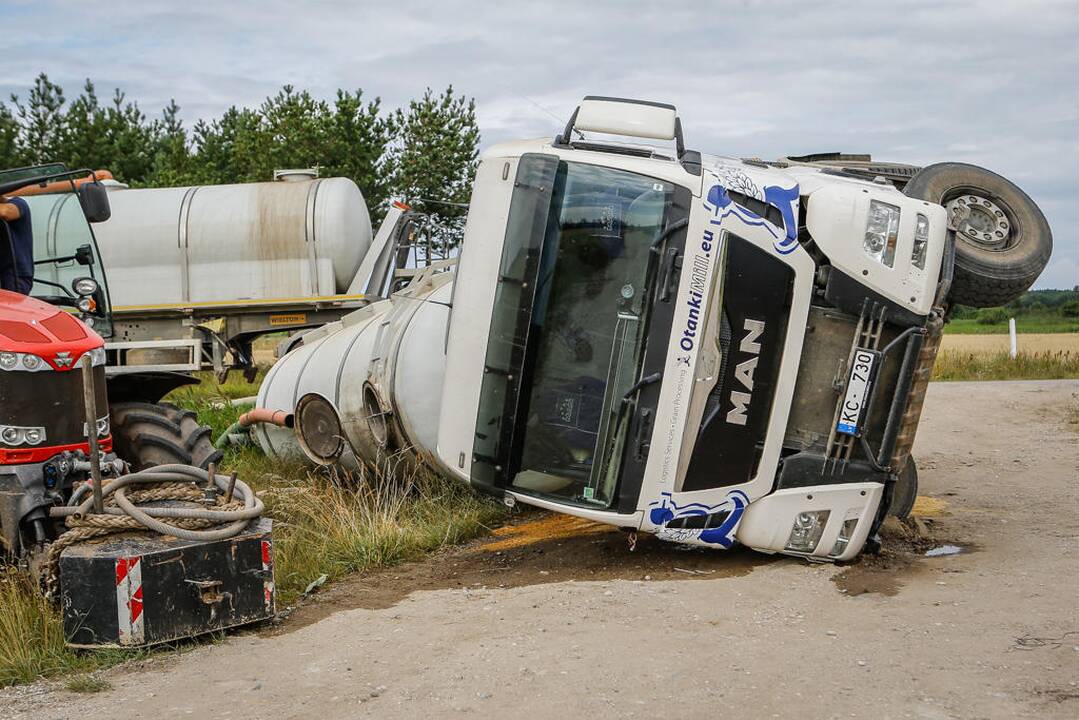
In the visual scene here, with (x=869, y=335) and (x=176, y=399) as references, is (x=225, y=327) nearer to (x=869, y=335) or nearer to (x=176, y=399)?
(x=176, y=399)

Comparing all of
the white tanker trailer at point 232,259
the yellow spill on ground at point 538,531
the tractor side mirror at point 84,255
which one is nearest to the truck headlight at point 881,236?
the yellow spill on ground at point 538,531

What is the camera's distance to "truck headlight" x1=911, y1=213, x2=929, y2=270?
6.45m

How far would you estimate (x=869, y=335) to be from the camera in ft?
21.2

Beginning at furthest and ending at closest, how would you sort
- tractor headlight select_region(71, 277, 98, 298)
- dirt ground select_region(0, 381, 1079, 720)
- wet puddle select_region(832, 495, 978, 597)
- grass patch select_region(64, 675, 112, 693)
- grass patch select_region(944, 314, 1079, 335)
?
grass patch select_region(944, 314, 1079, 335)
tractor headlight select_region(71, 277, 98, 298)
wet puddle select_region(832, 495, 978, 597)
grass patch select_region(64, 675, 112, 693)
dirt ground select_region(0, 381, 1079, 720)

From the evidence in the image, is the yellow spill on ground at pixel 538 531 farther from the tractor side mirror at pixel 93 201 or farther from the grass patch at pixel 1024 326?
the grass patch at pixel 1024 326

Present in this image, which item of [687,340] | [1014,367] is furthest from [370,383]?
[1014,367]

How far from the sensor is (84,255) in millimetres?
7922

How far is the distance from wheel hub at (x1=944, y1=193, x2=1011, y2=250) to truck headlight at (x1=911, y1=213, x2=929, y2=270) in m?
1.08

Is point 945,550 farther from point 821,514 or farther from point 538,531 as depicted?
point 538,531

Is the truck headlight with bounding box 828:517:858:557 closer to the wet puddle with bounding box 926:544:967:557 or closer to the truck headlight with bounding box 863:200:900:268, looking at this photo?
the wet puddle with bounding box 926:544:967:557

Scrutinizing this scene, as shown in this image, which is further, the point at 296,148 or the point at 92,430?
the point at 296,148

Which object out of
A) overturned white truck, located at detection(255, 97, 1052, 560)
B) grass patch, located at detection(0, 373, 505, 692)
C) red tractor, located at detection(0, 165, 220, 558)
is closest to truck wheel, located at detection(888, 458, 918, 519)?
overturned white truck, located at detection(255, 97, 1052, 560)

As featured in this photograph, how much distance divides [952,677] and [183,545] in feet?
11.5

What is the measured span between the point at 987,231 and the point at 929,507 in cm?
216
